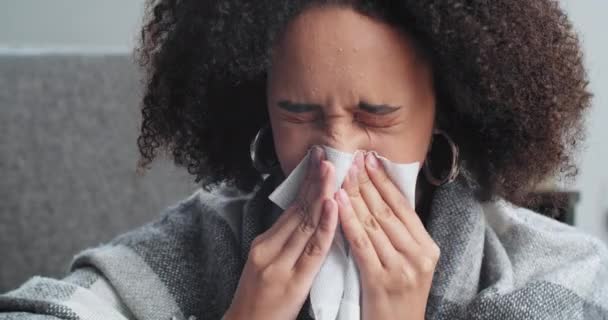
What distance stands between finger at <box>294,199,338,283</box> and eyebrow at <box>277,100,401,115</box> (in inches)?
3.2

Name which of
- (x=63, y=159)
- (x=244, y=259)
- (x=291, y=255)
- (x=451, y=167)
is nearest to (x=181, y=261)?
(x=244, y=259)

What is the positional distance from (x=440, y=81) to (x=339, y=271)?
200mm

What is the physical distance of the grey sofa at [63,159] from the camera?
1.32m

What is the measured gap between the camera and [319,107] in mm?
668

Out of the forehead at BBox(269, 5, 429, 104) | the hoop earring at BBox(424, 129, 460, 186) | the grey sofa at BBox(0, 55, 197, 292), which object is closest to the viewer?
the forehead at BBox(269, 5, 429, 104)

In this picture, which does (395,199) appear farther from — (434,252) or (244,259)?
(244,259)

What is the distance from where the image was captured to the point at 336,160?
0.67m

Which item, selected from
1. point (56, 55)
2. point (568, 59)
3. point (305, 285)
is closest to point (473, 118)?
point (568, 59)

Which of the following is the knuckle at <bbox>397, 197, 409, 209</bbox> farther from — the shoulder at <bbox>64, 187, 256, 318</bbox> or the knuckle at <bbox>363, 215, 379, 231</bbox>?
the shoulder at <bbox>64, 187, 256, 318</bbox>

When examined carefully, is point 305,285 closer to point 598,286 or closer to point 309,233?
point 309,233

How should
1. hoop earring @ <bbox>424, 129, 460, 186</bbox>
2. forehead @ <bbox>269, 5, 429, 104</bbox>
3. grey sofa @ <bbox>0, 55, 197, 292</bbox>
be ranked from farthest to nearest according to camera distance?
grey sofa @ <bbox>0, 55, 197, 292</bbox> < hoop earring @ <bbox>424, 129, 460, 186</bbox> < forehead @ <bbox>269, 5, 429, 104</bbox>

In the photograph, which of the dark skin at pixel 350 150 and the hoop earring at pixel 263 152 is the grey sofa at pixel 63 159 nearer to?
the hoop earring at pixel 263 152

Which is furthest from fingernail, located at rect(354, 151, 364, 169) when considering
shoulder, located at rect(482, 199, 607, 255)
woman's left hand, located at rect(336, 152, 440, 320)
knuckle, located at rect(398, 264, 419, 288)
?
shoulder, located at rect(482, 199, 607, 255)

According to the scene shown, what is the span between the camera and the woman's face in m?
0.65
